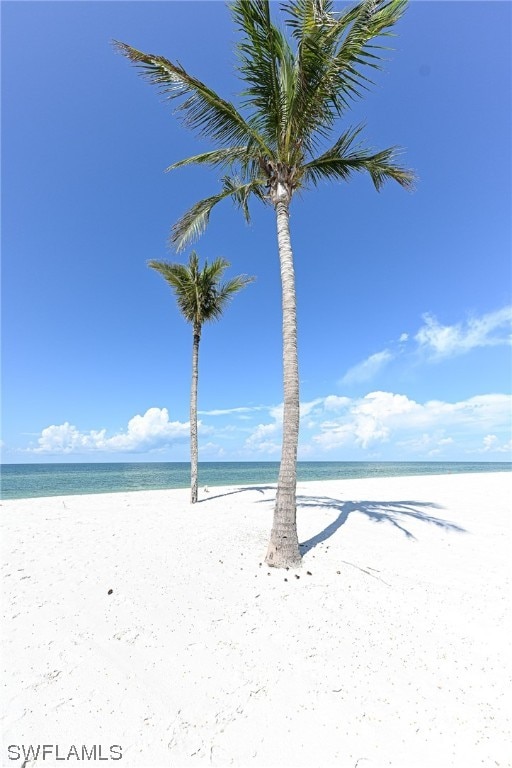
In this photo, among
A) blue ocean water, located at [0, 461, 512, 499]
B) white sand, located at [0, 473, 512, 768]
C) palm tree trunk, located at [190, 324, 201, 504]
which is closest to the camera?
white sand, located at [0, 473, 512, 768]

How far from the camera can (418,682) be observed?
3.12 m

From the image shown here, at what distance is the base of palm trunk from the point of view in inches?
206

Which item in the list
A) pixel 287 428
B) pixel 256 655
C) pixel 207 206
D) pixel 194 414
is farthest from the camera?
pixel 194 414

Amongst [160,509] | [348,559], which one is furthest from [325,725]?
[160,509]

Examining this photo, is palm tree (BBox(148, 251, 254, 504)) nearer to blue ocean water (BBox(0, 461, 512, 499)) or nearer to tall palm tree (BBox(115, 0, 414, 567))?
tall palm tree (BBox(115, 0, 414, 567))

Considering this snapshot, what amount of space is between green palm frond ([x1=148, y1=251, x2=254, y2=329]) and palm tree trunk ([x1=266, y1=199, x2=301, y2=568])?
735cm

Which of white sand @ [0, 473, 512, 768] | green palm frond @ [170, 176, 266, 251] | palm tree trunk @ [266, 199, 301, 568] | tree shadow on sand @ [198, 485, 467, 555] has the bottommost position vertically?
tree shadow on sand @ [198, 485, 467, 555]

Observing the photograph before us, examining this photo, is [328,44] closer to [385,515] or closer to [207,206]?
[207,206]

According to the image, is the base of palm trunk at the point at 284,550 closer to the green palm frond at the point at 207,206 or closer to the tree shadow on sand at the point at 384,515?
the tree shadow on sand at the point at 384,515

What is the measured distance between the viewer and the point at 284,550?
17.3ft

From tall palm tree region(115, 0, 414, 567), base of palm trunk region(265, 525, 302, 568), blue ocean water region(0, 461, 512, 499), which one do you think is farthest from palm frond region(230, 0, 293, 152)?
blue ocean water region(0, 461, 512, 499)

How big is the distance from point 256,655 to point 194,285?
11968 millimetres

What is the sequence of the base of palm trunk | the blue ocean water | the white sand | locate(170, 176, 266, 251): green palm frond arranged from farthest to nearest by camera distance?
the blue ocean water, locate(170, 176, 266, 251): green palm frond, the base of palm trunk, the white sand

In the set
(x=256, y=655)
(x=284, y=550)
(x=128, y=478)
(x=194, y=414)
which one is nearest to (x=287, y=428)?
(x=284, y=550)
